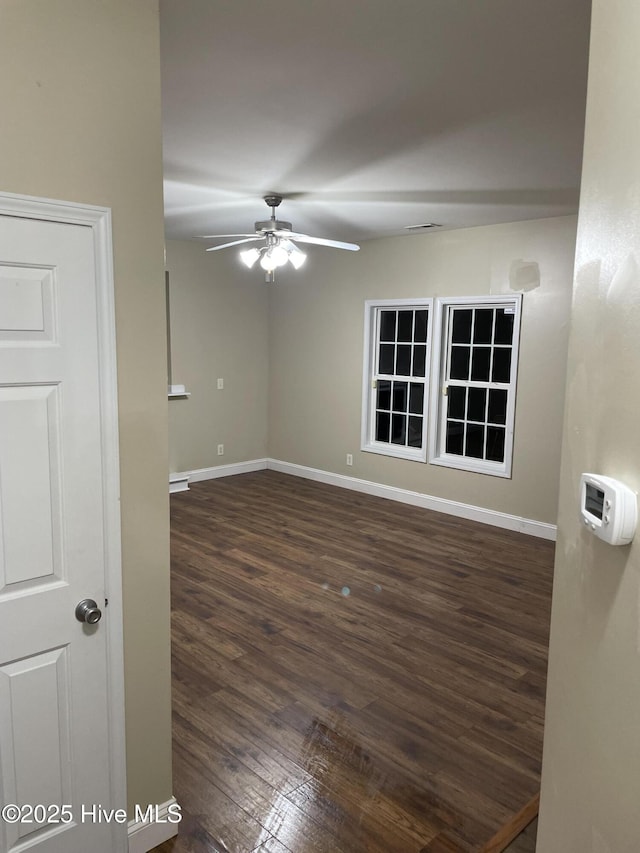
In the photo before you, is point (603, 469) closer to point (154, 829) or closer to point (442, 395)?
point (154, 829)

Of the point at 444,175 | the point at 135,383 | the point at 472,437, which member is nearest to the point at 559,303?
the point at 472,437

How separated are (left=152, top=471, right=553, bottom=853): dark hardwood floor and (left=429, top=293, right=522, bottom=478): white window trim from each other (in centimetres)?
63

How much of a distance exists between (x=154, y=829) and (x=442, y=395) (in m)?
4.62

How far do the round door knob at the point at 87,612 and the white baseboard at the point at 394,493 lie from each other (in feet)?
12.5

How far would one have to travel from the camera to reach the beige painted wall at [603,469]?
3.43 ft

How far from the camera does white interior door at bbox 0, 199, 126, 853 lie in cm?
165

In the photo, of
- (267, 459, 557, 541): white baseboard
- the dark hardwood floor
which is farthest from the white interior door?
(267, 459, 557, 541): white baseboard

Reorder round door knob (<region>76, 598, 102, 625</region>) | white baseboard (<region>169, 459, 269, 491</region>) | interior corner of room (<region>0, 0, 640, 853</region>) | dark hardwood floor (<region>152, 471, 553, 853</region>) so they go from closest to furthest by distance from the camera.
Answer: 1. interior corner of room (<region>0, 0, 640, 853</region>)
2. round door knob (<region>76, 598, 102, 625</region>)
3. dark hardwood floor (<region>152, 471, 553, 853</region>)
4. white baseboard (<region>169, 459, 269, 491</region>)

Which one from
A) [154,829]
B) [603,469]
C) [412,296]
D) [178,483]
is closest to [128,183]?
[603,469]

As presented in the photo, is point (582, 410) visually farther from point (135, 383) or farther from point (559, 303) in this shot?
point (559, 303)

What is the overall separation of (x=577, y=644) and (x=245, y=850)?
58.7 inches

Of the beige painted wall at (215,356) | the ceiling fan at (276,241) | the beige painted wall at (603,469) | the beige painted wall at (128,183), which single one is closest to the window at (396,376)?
the beige painted wall at (215,356)

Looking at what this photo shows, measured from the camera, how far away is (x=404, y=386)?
638 centimetres

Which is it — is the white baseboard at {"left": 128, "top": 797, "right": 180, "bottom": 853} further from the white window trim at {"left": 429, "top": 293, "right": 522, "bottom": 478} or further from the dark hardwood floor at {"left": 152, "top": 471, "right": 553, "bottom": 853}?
the white window trim at {"left": 429, "top": 293, "right": 522, "bottom": 478}
